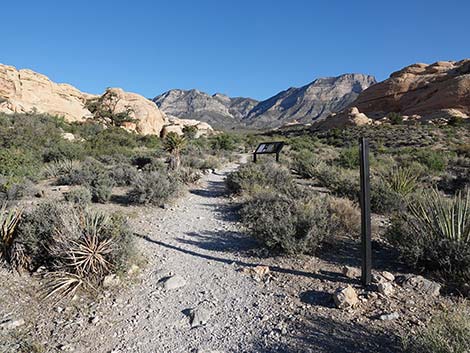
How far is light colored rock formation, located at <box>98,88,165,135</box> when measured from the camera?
42.7 m

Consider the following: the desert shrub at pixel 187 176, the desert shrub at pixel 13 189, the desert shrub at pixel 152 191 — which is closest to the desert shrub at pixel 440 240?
the desert shrub at pixel 152 191

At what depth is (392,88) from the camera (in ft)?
198

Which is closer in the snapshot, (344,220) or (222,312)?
(222,312)

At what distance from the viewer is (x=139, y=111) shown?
4444cm

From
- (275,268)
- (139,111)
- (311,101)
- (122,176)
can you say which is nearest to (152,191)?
(122,176)

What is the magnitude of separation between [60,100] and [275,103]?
145447 millimetres

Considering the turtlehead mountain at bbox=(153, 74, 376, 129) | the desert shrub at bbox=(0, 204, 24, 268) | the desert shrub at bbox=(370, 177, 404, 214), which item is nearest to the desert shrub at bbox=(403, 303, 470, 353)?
the desert shrub at bbox=(370, 177, 404, 214)

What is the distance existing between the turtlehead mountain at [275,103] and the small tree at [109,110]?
88.5 m

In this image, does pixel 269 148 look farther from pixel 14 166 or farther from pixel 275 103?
pixel 275 103

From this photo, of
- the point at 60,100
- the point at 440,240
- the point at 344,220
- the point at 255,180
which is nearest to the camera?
the point at 440,240

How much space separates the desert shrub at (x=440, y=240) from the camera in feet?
13.4

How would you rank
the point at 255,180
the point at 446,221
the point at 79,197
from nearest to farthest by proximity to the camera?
the point at 446,221 < the point at 79,197 < the point at 255,180

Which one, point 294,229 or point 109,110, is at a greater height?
point 109,110

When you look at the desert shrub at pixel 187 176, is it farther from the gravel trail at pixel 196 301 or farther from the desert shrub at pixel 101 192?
the gravel trail at pixel 196 301
